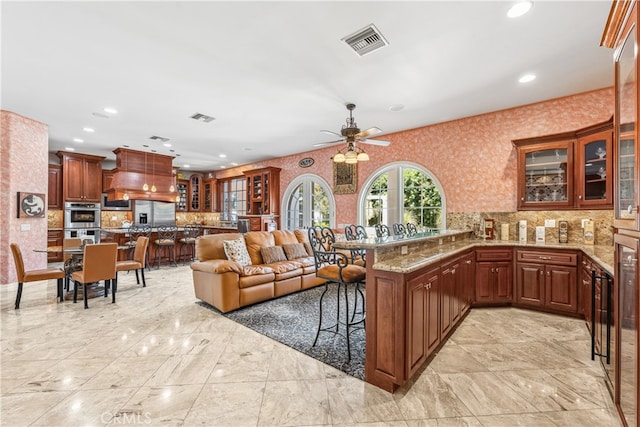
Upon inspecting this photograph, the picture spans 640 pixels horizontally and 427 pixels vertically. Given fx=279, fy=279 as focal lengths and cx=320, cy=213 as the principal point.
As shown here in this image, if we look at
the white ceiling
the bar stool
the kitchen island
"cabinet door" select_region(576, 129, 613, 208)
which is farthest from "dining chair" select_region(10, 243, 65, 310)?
"cabinet door" select_region(576, 129, 613, 208)

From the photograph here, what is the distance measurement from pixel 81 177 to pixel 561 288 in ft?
36.6

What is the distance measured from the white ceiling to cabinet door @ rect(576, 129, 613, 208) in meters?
0.81

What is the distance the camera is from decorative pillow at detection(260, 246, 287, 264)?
4.66m

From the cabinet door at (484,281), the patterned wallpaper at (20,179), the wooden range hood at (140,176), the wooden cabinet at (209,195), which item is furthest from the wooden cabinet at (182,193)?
the cabinet door at (484,281)

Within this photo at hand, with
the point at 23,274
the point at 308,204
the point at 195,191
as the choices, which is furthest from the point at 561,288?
the point at 195,191

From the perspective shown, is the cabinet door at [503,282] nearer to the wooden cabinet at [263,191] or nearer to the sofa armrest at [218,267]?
the sofa armrest at [218,267]

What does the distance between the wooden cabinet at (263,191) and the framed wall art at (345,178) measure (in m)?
2.21

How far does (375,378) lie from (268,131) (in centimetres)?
502

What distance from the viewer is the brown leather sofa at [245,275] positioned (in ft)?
12.3

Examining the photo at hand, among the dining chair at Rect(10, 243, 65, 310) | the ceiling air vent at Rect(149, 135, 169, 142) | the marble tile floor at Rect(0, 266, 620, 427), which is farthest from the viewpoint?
the ceiling air vent at Rect(149, 135, 169, 142)

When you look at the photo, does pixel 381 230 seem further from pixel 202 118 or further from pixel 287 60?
pixel 202 118

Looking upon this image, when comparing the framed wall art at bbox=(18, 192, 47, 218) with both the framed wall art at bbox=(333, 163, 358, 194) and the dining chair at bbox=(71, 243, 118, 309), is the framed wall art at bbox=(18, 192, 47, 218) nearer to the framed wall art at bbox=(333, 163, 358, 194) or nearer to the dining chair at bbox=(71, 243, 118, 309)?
the dining chair at bbox=(71, 243, 118, 309)

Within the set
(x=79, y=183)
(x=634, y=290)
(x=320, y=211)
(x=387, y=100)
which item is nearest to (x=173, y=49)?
(x=387, y=100)

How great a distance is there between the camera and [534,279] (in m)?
3.81
